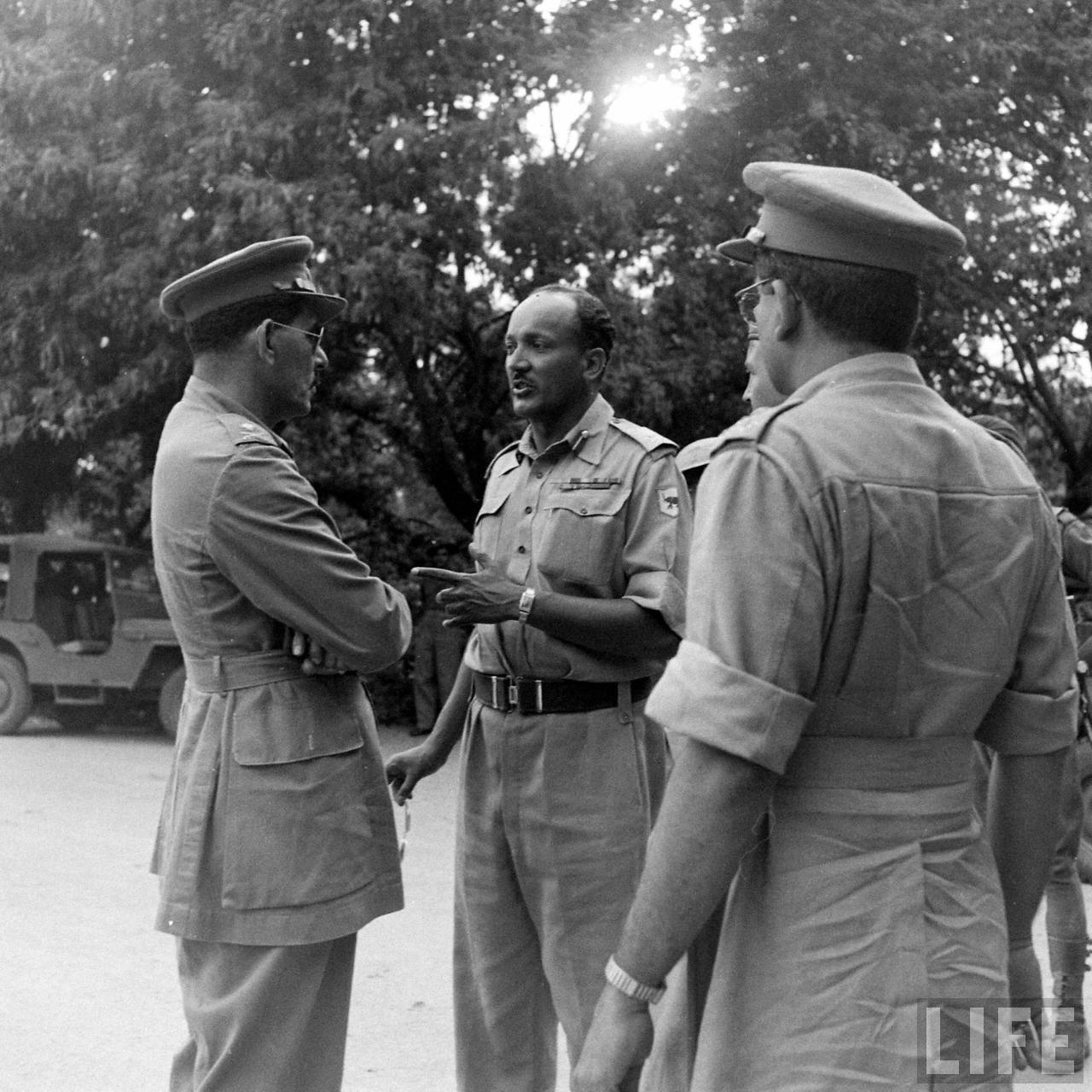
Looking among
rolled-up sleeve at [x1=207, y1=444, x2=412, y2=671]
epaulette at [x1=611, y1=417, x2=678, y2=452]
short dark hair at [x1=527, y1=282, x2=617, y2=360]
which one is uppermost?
short dark hair at [x1=527, y1=282, x2=617, y2=360]

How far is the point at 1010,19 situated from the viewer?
11.1 metres

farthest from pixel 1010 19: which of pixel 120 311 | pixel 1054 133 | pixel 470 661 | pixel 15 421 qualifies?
pixel 470 661

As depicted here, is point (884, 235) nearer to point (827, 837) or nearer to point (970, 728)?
point (970, 728)

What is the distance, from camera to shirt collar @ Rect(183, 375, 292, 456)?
3004 millimetres

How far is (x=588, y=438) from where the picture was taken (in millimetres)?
3496

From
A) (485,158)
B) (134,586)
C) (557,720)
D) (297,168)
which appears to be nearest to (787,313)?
(557,720)

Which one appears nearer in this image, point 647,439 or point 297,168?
point 647,439

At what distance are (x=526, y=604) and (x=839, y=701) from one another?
1.41m

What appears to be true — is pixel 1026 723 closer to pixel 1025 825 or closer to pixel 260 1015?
pixel 1025 825

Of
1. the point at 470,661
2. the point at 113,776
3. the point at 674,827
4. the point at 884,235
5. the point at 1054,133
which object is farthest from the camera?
the point at 1054,133

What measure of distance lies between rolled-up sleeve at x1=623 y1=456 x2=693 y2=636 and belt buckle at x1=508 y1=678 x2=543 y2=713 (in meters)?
0.30

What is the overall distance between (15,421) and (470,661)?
972 centimetres

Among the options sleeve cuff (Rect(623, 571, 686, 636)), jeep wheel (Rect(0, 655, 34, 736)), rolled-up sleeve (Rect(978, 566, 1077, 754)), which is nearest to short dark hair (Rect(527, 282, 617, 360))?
sleeve cuff (Rect(623, 571, 686, 636))

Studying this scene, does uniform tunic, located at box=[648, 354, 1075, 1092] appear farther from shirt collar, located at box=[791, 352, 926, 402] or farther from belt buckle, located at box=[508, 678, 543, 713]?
belt buckle, located at box=[508, 678, 543, 713]
